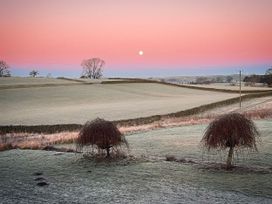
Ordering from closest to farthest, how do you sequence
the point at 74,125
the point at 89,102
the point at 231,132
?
the point at 231,132, the point at 74,125, the point at 89,102

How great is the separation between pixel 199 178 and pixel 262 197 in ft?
12.3

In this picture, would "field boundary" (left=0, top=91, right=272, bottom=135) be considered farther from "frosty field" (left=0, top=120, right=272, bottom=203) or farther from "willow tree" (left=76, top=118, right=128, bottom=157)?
"willow tree" (left=76, top=118, right=128, bottom=157)

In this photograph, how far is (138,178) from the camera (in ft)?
66.3

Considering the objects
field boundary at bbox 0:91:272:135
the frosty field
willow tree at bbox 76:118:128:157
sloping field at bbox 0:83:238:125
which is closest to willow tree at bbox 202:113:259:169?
the frosty field

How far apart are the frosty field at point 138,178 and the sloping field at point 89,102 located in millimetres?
28340

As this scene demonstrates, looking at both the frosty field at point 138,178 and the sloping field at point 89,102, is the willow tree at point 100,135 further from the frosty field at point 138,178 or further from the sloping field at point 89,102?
the sloping field at point 89,102

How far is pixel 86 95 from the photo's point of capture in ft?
302

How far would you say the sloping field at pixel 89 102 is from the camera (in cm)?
5875

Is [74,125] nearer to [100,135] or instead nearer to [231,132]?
[100,135]

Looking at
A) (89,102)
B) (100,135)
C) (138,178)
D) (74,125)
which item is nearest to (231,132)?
(138,178)

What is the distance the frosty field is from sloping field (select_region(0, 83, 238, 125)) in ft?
93.0

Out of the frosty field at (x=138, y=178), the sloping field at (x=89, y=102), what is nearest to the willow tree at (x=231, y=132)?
the frosty field at (x=138, y=178)

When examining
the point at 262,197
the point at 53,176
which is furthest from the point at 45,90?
the point at 262,197

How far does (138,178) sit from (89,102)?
2483 inches
